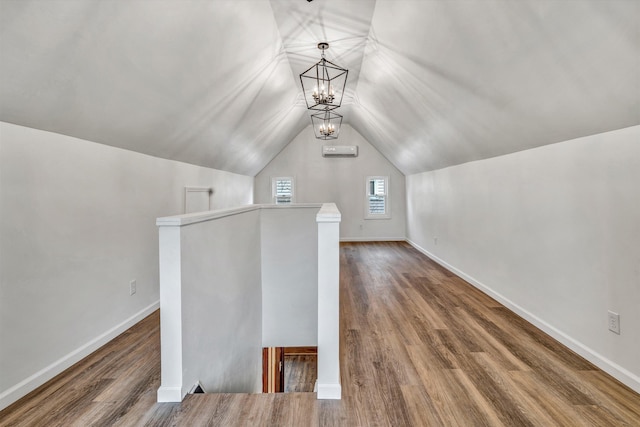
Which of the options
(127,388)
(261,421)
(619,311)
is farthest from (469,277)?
(127,388)

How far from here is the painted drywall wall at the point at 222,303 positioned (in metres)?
2.09

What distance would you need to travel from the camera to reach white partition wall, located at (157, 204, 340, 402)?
192cm

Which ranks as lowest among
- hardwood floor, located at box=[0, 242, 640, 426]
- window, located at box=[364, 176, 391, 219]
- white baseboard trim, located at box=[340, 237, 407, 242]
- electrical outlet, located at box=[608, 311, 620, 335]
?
hardwood floor, located at box=[0, 242, 640, 426]

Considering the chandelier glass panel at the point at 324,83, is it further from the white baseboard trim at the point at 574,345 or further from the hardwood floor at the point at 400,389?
the white baseboard trim at the point at 574,345

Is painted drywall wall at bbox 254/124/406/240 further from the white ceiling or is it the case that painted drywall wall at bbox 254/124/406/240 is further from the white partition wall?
the white partition wall

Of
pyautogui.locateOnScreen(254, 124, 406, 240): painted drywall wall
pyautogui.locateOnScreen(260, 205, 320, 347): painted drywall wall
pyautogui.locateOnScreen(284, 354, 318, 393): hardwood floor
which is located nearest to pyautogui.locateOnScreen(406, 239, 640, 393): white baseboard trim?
pyautogui.locateOnScreen(260, 205, 320, 347): painted drywall wall

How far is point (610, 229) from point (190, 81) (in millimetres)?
3702

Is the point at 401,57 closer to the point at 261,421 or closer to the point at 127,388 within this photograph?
the point at 261,421

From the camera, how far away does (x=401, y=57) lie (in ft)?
10.9

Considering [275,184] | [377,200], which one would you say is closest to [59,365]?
[275,184]

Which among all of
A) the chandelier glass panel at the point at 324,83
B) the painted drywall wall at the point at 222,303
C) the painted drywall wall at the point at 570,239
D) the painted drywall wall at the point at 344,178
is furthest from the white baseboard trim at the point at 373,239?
the painted drywall wall at the point at 222,303

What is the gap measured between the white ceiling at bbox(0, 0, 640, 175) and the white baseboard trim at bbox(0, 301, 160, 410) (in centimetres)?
169

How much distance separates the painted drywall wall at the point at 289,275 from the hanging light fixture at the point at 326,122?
1681 mm

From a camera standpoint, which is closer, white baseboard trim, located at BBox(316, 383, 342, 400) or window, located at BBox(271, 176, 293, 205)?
white baseboard trim, located at BBox(316, 383, 342, 400)
